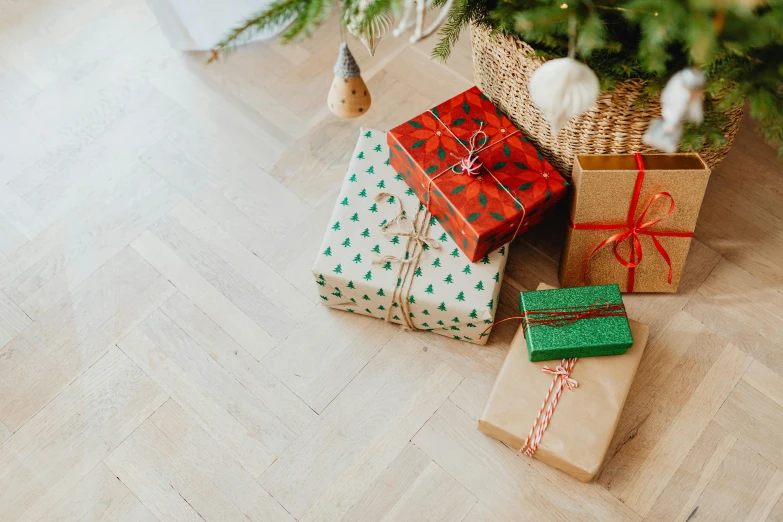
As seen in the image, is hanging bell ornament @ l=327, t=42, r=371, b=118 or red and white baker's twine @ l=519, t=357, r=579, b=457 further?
red and white baker's twine @ l=519, t=357, r=579, b=457

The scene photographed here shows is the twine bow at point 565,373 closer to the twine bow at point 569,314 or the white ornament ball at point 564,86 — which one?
the twine bow at point 569,314

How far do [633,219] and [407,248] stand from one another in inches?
16.7

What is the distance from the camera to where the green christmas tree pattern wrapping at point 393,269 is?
1.13 meters

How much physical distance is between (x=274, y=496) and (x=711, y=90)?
99 cm

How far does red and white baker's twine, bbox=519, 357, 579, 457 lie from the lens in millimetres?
1070

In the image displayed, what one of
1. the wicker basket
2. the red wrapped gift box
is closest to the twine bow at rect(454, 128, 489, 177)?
the red wrapped gift box

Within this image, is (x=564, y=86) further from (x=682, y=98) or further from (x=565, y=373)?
(x=565, y=373)

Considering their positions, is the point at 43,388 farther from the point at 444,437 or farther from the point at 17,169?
the point at 444,437

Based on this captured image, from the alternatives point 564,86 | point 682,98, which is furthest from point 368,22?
point 682,98

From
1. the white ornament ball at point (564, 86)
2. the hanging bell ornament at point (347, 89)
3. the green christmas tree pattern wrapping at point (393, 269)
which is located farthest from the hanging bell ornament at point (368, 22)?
the green christmas tree pattern wrapping at point (393, 269)

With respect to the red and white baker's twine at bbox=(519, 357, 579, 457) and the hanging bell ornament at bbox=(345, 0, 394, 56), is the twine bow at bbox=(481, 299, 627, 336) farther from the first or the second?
the hanging bell ornament at bbox=(345, 0, 394, 56)

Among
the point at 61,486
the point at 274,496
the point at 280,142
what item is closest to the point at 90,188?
the point at 280,142

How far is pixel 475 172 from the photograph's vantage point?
1.11m

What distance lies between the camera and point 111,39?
1.62 meters
